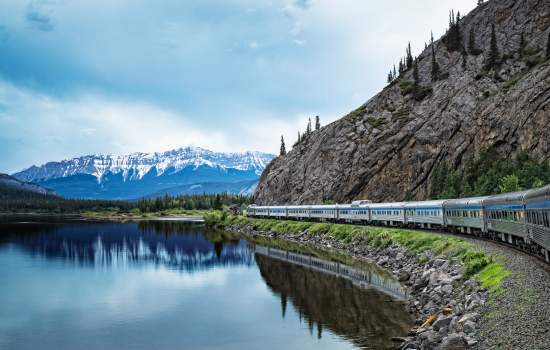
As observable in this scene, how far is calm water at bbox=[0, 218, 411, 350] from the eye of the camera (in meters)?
28.6

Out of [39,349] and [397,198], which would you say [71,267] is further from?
[397,198]

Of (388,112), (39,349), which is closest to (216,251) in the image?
(39,349)

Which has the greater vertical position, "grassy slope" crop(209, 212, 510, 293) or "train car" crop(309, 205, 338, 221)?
"train car" crop(309, 205, 338, 221)

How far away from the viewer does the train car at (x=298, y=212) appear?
107 meters

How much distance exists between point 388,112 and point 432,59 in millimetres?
26978

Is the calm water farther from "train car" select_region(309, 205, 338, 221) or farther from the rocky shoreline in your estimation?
"train car" select_region(309, 205, 338, 221)

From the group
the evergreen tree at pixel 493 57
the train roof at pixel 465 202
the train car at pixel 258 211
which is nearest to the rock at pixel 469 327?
the train roof at pixel 465 202

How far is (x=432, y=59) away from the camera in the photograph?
157125 mm

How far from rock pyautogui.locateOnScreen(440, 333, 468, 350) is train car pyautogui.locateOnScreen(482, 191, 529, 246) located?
635 inches

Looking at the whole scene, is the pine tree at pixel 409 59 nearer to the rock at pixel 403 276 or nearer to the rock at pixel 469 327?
the rock at pixel 403 276

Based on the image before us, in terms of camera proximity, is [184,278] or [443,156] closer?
[184,278]

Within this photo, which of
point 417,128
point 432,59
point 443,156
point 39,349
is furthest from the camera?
point 432,59

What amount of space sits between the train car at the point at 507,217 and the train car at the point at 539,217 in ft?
4.84

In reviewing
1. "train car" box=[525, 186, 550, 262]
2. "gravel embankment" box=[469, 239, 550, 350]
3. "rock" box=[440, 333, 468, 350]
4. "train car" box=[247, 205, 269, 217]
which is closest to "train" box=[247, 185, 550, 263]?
"train car" box=[525, 186, 550, 262]
